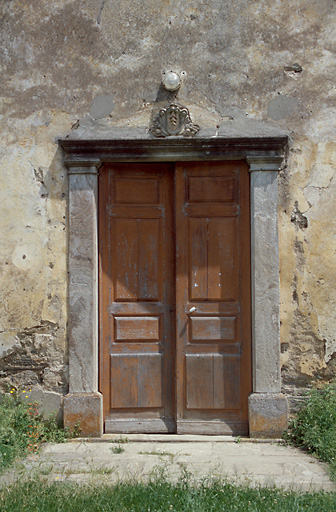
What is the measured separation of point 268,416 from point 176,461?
98cm

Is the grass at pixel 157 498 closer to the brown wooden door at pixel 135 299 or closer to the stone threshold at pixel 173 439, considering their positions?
the stone threshold at pixel 173 439

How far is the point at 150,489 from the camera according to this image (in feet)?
11.2

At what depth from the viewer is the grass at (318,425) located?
4.26m

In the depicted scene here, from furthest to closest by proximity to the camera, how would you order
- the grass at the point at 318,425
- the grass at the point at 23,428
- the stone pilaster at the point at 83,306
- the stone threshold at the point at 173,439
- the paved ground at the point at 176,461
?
the stone pilaster at the point at 83,306, the stone threshold at the point at 173,439, the grass at the point at 23,428, the grass at the point at 318,425, the paved ground at the point at 176,461

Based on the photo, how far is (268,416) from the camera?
4.71 metres

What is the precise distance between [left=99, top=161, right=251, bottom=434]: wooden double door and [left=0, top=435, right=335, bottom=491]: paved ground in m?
0.26

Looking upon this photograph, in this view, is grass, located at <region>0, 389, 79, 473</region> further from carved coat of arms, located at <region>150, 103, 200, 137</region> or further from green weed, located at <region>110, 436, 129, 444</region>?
carved coat of arms, located at <region>150, 103, 200, 137</region>

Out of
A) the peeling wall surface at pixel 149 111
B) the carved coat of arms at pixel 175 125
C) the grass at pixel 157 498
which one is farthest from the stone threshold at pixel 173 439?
the carved coat of arms at pixel 175 125

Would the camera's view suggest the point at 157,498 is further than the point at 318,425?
No

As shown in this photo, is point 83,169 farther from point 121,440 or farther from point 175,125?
point 121,440

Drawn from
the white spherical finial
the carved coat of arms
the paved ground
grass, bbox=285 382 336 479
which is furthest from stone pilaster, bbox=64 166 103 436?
grass, bbox=285 382 336 479

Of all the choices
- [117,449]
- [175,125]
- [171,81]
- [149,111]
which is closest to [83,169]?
[149,111]

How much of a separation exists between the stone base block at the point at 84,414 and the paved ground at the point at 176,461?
4.4 inches

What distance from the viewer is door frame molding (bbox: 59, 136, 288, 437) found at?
15.6ft
